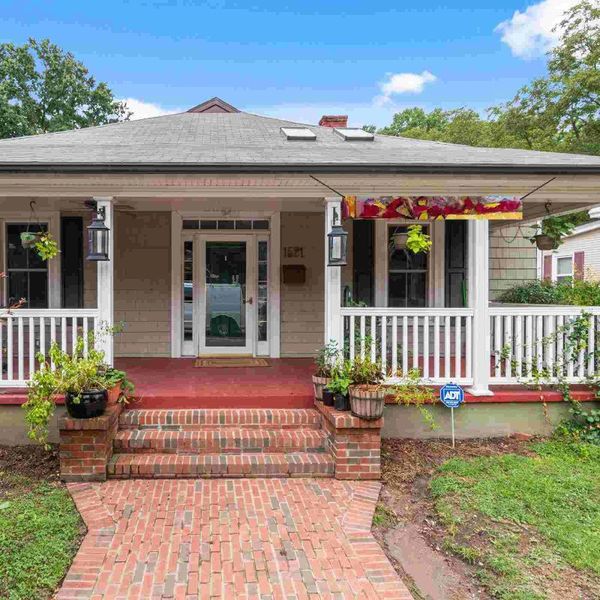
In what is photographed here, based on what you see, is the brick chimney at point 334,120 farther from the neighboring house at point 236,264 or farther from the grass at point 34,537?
the grass at point 34,537

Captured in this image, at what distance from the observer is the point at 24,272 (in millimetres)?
6816

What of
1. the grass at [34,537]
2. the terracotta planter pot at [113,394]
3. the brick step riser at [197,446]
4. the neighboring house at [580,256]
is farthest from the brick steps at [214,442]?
the neighboring house at [580,256]

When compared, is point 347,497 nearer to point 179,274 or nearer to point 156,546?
point 156,546

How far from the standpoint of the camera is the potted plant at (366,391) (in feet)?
13.3

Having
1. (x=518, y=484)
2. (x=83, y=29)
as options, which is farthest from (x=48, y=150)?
(x=83, y=29)

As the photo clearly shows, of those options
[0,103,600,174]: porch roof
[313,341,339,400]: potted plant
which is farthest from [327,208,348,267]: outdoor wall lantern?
[313,341,339,400]: potted plant

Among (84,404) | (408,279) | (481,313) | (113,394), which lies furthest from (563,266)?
(84,404)

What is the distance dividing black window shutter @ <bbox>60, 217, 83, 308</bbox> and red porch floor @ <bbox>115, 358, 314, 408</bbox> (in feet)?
3.91

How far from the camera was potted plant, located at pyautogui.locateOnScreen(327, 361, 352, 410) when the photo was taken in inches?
168

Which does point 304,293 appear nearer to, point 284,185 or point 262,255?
point 262,255

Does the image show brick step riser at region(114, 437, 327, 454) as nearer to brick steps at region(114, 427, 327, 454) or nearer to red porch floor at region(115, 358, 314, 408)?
brick steps at region(114, 427, 327, 454)

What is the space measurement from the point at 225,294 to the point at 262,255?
33.1 inches

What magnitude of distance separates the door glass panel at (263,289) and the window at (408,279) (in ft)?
6.28

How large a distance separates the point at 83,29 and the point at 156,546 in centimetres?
2614
